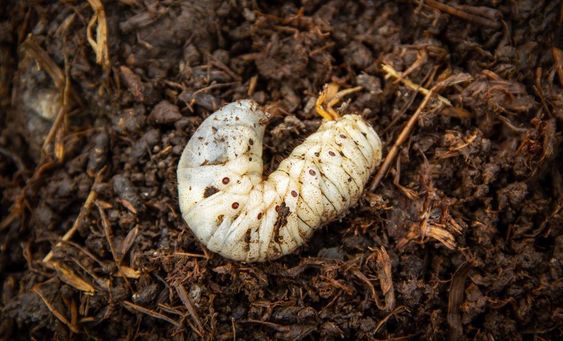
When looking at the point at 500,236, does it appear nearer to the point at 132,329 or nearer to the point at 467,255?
the point at 467,255

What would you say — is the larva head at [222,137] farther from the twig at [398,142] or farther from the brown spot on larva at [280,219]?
the twig at [398,142]

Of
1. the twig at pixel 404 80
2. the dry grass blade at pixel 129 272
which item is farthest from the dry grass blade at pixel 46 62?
the twig at pixel 404 80

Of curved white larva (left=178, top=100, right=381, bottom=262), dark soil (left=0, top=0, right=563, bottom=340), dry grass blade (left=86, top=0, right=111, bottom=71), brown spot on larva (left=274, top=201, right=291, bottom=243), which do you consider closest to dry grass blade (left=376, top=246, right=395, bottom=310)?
dark soil (left=0, top=0, right=563, bottom=340)

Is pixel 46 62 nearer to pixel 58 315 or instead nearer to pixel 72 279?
pixel 72 279

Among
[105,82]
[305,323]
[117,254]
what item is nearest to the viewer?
[305,323]

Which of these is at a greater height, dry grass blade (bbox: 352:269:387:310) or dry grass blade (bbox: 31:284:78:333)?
dry grass blade (bbox: 352:269:387:310)

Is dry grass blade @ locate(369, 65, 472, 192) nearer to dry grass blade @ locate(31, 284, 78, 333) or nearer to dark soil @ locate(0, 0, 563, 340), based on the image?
dark soil @ locate(0, 0, 563, 340)

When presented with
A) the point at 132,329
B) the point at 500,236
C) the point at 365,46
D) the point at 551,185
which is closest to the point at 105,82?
the point at 132,329
